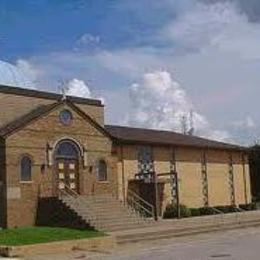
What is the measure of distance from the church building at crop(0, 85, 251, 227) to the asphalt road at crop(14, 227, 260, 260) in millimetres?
7757

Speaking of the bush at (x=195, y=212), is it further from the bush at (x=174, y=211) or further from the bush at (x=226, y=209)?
the bush at (x=226, y=209)

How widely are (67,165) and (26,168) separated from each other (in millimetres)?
2633

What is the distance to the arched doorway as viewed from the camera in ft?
113

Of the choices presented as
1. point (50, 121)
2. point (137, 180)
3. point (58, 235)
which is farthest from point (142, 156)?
point (58, 235)

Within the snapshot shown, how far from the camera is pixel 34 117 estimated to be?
3319 centimetres

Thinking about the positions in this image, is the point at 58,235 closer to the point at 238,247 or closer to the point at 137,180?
the point at 238,247

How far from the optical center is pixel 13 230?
2912cm

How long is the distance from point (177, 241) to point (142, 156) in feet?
43.5

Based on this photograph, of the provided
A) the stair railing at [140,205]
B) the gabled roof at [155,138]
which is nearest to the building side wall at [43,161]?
the stair railing at [140,205]

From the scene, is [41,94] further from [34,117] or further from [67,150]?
[67,150]

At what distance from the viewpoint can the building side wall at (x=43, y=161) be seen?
105 ft

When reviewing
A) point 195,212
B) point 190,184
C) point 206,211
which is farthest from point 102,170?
point 206,211

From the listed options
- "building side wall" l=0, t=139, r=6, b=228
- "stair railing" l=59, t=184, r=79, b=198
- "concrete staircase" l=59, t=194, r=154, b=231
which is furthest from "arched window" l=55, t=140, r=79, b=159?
"building side wall" l=0, t=139, r=6, b=228

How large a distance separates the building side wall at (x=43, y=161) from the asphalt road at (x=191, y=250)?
7.38 m
